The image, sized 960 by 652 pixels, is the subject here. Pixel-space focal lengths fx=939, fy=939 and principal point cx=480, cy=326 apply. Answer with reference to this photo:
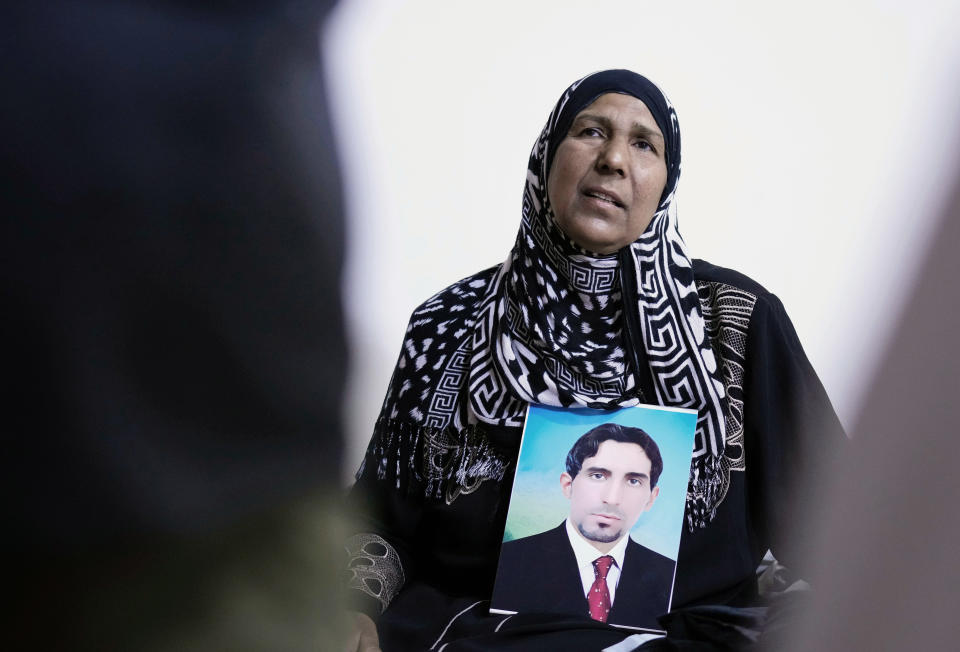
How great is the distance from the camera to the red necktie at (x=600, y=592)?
4.00 feet

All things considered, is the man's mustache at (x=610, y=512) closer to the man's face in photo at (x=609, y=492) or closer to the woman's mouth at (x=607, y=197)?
the man's face in photo at (x=609, y=492)

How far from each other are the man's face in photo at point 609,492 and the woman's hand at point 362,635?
31cm

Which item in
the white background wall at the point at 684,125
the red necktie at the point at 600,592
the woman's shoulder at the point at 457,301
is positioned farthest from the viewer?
the white background wall at the point at 684,125

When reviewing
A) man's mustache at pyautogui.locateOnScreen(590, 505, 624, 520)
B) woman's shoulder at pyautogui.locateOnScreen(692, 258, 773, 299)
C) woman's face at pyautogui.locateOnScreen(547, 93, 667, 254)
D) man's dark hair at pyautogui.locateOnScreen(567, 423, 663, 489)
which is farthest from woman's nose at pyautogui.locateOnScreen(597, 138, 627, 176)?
man's mustache at pyautogui.locateOnScreen(590, 505, 624, 520)

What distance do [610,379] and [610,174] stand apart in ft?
0.91

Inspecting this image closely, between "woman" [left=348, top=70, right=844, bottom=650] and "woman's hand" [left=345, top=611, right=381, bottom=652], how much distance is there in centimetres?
2

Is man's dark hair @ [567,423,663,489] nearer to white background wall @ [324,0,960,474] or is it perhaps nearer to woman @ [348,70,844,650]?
woman @ [348,70,844,650]

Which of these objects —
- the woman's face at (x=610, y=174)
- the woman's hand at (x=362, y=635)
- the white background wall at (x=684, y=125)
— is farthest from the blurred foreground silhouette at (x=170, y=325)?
the woman's face at (x=610, y=174)

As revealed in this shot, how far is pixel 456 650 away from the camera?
3.82 feet

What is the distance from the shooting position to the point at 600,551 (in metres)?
1.24

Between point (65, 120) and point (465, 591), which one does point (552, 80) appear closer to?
point (65, 120)

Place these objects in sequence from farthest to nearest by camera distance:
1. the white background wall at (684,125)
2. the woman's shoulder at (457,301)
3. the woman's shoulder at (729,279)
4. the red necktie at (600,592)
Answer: the white background wall at (684,125) → the woman's shoulder at (457,301) → the woman's shoulder at (729,279) → the red necktie at (600,592)

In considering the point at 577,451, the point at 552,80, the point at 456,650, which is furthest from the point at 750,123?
the point at 456,650

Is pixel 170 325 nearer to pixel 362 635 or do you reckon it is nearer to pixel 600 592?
pixel 362 635
